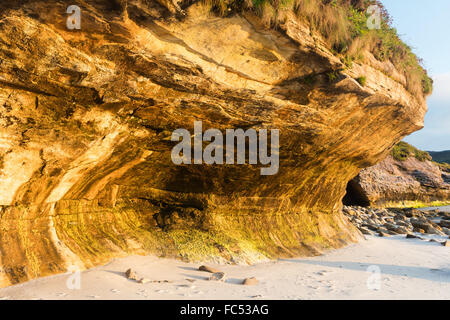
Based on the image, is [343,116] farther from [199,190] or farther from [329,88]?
[199,190]

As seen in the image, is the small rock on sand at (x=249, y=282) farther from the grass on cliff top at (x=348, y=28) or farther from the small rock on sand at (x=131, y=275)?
the grass on cliff top at (x=348, y=28)

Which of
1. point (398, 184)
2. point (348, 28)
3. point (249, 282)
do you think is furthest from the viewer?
point (398, 184)

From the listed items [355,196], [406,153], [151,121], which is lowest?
[355,196]

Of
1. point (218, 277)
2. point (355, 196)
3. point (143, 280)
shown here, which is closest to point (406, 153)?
point (355, 196)

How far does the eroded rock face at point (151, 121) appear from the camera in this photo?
11.9ft

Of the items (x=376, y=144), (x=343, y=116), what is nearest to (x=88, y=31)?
(x=343, y=116)

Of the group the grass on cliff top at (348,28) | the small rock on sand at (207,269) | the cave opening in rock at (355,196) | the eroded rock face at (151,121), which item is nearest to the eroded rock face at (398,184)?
the cave opening in rock at (355,196)

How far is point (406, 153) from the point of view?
3147 cm

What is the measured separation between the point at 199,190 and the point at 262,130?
2.27m

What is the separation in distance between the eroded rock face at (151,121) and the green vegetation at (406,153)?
84.6 ft

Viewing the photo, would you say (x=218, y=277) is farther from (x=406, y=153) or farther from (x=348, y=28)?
(x=406, y=153)

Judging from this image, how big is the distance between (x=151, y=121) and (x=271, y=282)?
3336 millimetres

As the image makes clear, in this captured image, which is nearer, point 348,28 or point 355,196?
point 348,28
